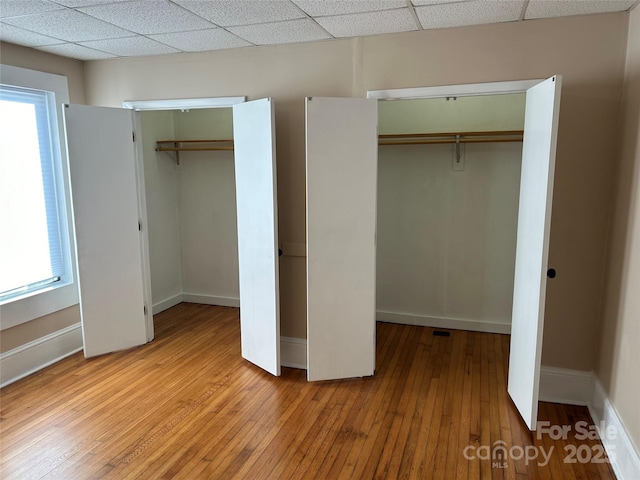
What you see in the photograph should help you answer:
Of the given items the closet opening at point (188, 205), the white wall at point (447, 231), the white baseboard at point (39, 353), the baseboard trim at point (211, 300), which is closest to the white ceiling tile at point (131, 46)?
the closet opening at point (188, 205)

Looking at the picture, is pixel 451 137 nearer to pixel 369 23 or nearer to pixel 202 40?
pixel 369 23

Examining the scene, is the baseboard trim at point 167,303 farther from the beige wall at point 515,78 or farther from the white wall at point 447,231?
the white wall at point 447,231

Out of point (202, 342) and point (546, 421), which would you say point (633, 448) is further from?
point (202, 342)

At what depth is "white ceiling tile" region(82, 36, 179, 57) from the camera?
10.7 feet

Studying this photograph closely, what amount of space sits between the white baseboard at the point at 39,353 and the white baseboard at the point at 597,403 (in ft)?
12.4

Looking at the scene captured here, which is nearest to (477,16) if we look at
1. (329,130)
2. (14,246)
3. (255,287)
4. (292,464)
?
(329,130)

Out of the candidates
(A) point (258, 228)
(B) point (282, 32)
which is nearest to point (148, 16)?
(B) point (282, 32)

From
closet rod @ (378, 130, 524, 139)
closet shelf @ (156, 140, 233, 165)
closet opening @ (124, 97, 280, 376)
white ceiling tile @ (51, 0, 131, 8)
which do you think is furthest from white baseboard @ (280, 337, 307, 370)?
white ceiling tile @ (51, 0, 131, 8)

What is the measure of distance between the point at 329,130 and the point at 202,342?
232 centimetres

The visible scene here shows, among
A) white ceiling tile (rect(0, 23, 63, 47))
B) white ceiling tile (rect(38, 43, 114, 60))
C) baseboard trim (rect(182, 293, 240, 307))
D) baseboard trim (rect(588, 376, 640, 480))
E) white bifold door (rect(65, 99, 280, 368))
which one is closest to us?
baseboard trim (rect(588, 376, 640, 480))

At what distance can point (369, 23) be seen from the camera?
2.83m

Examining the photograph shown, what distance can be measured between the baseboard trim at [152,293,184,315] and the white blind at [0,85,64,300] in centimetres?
124

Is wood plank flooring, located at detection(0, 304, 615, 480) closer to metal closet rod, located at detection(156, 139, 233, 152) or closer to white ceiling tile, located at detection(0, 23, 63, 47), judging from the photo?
metal closet rod, located at detection(156, 139, 233, 152)

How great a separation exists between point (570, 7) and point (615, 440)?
2.41 m
